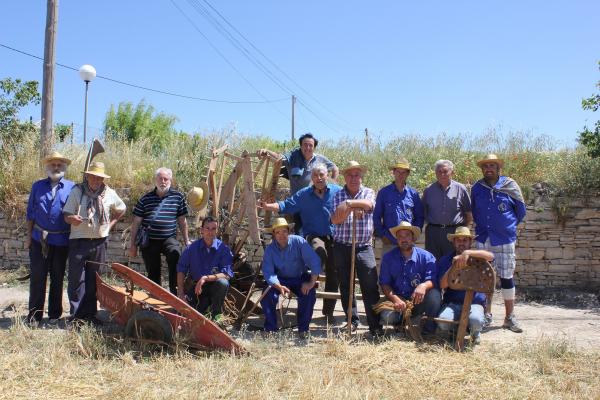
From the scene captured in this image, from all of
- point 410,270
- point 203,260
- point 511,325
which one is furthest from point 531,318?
point 203,260

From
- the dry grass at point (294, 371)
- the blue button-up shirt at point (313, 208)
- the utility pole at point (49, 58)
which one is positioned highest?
the utility pole at point (49, 58)

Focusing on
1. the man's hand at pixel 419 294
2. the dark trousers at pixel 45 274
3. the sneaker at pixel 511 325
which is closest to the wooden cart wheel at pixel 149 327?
the dark trousers at pixel 45 274

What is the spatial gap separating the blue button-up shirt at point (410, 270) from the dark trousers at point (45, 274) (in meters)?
3.47

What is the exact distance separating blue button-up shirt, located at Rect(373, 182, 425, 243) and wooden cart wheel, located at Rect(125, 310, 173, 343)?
2.38m

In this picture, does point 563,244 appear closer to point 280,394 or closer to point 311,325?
point 311,325

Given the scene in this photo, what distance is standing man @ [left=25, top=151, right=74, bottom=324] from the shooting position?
5.97m

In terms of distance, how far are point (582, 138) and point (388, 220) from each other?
11.8 feet

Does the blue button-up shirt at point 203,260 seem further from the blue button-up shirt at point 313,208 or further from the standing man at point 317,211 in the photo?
the blue button-up shirt at point 313,208

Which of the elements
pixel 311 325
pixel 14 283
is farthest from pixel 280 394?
pixel 14 283

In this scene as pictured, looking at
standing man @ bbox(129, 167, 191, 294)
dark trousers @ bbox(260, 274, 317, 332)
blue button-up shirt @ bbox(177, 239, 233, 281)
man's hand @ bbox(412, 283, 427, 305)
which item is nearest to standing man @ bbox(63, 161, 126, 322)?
standing man @ bbox(129, 167, 191, 294)

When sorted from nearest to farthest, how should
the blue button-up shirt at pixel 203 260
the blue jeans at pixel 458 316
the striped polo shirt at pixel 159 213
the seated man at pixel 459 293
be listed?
the seated man at pixel 459 293
the blue jeans at pixel 458 316
the blue button-up shirt at pixel 203 260
the striped polo shirt at pixel 159 213

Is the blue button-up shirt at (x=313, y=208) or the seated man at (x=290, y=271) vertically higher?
the blue button-up shirt at (x=313, y=208)

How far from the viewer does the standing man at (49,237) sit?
597 centimetres

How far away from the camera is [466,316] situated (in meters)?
5.02
